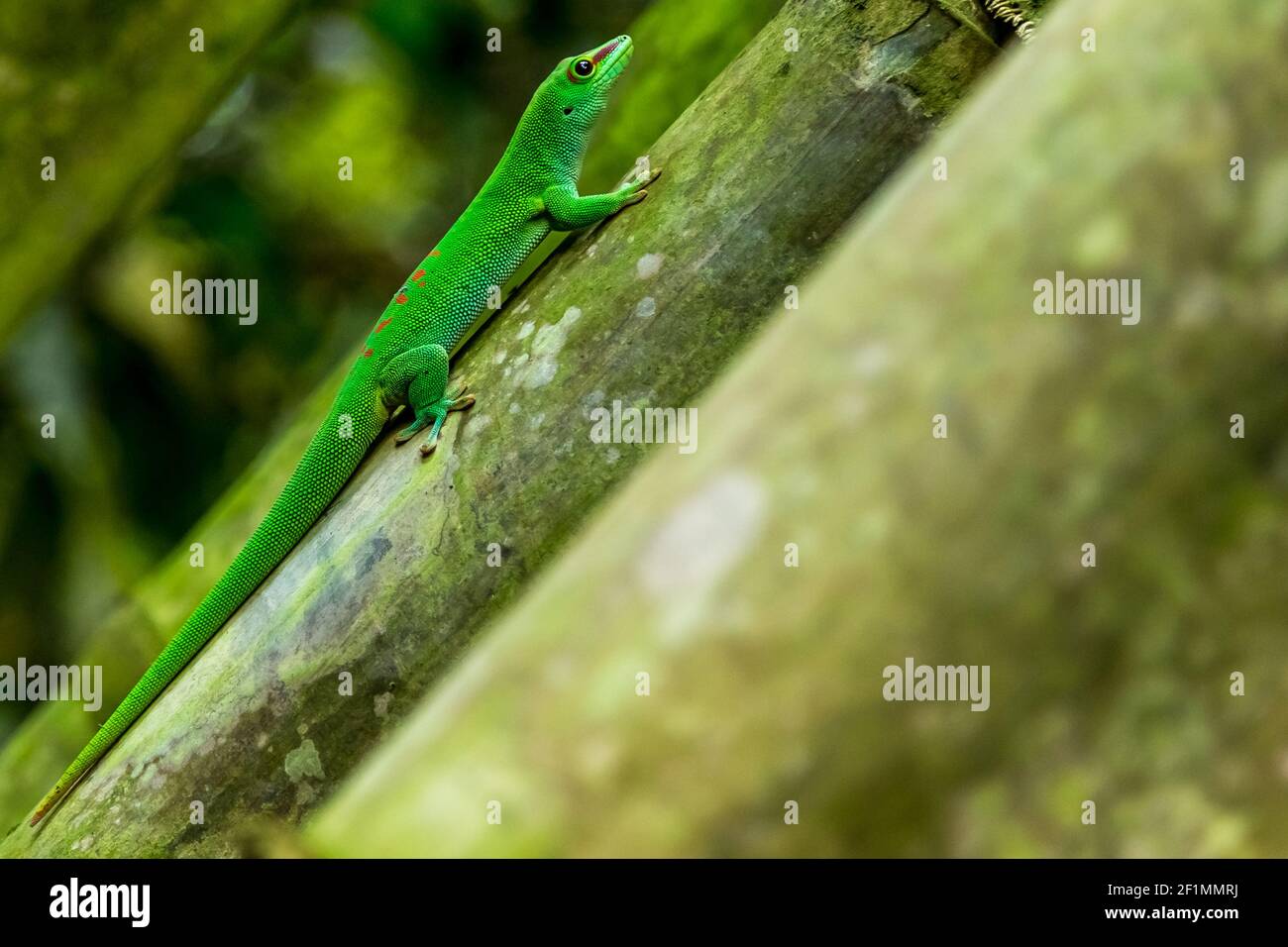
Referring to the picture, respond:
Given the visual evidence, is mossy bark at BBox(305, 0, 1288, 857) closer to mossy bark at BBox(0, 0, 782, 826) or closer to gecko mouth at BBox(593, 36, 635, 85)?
mossy bark at BBox(0, 0, 782, 826)

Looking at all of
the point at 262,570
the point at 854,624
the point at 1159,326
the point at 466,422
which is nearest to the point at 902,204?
the point at 1159,326

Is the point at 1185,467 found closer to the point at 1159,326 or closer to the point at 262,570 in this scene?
the point at 1159,326

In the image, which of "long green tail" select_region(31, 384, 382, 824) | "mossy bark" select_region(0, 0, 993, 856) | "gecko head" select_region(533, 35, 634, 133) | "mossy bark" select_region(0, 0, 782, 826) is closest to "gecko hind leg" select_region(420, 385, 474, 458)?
"mossy bark" select_region(0, 0, 993, 856)

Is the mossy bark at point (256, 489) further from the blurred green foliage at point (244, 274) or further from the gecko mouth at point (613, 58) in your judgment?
the blurred green foliage at point (244, 274)

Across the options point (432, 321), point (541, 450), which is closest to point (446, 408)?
point (541, 450)

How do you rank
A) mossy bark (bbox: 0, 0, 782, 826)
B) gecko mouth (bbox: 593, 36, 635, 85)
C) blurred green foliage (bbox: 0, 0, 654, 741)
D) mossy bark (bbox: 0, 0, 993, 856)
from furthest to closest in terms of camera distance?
blurred green foliage (bbox: 0, 0, 654, 741)
gecko mouth (bbox: 593, 36, 635, 85)
mossy bark (bbox: 0, 0, 782, 826)
mossy bark (bbox: 0, 0, 993, 856)

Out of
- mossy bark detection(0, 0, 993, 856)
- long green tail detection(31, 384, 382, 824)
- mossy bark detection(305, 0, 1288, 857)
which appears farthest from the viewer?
long green tail detection(31, 384, 382, 824)
